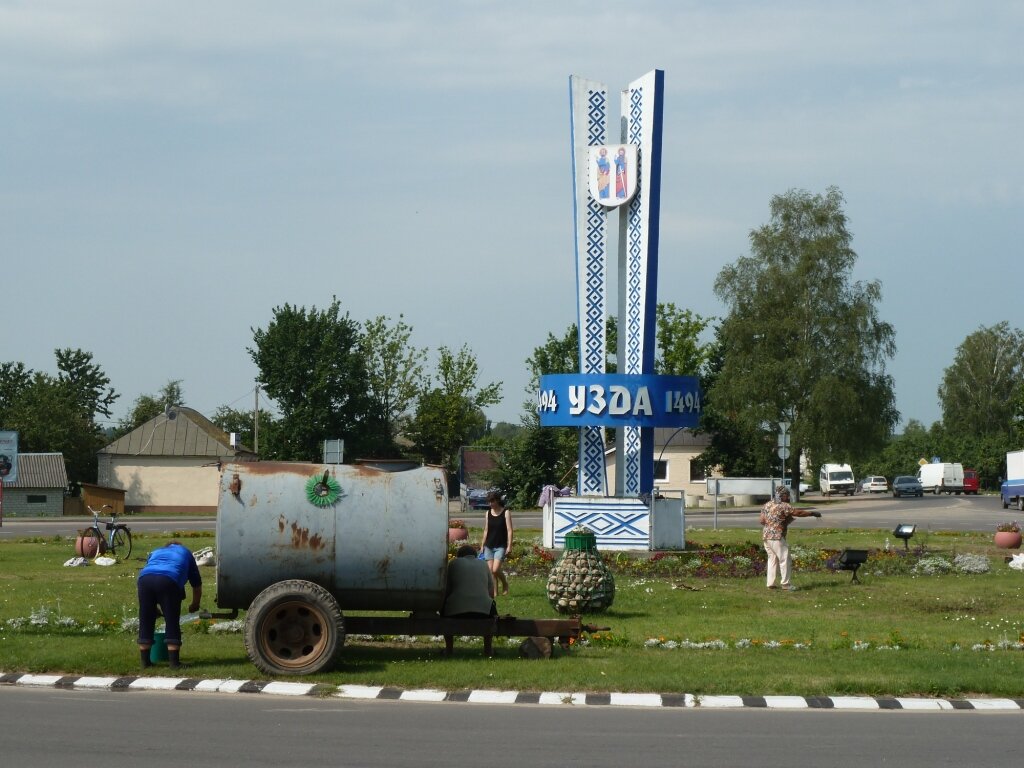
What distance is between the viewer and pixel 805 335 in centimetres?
7150

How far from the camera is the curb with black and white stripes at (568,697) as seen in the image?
11.8m

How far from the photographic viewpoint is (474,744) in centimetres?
991

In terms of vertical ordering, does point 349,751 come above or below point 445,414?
below

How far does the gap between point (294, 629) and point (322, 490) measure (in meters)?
1.43

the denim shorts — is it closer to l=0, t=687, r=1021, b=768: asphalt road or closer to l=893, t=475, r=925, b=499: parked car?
l=0, t=687, r=1021, b=768: asphalt road

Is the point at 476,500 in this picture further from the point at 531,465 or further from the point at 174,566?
the point at 174,566

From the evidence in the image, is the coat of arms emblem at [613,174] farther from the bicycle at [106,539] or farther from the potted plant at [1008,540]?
the bicycle at [106,539]

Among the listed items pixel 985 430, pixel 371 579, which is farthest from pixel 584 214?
pixel 985 430

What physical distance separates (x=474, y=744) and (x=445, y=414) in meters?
79.8

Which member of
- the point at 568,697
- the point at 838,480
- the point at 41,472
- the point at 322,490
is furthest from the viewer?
the point at 838,480

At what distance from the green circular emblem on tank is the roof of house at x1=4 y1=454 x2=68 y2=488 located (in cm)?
6620

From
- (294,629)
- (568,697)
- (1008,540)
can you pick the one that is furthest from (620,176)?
(568,697)

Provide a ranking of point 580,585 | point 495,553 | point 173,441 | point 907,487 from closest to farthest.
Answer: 1. point 580,585
2. point 495,553
3. point 173,441
4. point 907,487

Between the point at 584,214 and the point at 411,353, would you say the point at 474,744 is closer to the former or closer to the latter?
the point at 584,214
